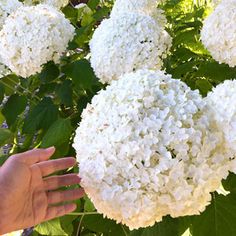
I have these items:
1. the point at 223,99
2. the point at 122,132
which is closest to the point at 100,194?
the point at 122,132

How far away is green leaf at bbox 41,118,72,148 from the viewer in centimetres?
164

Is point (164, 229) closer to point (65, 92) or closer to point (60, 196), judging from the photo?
point (60, 196)

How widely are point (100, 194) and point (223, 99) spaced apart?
1.06ft

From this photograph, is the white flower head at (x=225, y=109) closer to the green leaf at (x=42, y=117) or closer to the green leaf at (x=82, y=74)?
the green leaf at (x=82, y=74)

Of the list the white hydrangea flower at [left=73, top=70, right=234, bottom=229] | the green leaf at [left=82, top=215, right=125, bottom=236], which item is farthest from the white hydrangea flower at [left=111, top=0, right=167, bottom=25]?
the white hydrangea flower at [left=73, top=70, right=234, bottom=229]

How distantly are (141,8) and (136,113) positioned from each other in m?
0.95

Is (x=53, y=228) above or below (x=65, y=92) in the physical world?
below

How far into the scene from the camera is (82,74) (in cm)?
172

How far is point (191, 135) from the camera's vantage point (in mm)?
966

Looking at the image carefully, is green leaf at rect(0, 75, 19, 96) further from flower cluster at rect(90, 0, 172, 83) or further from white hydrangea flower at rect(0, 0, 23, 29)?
flower cluster at rect(90, 0, 172, 83)

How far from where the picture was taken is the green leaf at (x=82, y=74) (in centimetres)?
171

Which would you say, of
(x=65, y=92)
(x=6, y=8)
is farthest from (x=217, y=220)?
(x=6, y=8)

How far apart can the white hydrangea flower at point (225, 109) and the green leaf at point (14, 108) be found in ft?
3.46

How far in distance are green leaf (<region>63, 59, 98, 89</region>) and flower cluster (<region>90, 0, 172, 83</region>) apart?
140mm
